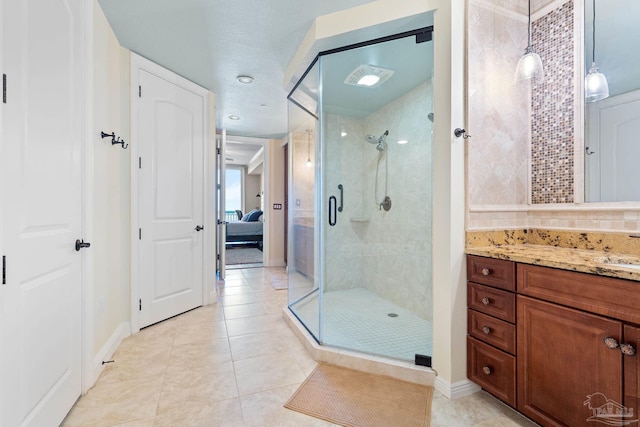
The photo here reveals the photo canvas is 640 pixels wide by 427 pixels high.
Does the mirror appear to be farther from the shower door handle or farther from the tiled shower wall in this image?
the shower door handle

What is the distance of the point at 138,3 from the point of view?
6.39 ft

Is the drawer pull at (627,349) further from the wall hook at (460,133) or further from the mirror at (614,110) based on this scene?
the wall hook at (460,133)

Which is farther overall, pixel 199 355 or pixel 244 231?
pixel 244 231

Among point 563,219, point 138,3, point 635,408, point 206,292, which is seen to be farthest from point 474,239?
point 206,292

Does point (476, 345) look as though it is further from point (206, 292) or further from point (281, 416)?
point (206, 292)

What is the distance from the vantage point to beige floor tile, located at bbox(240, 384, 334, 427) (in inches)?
58.5

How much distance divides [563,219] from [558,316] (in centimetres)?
71

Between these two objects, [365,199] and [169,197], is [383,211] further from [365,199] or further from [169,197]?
[169,197]

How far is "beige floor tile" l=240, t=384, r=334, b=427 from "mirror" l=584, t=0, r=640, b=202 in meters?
1.87

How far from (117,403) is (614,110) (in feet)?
9.97

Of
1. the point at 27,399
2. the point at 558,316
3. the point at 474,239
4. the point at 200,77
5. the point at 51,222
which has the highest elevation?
the point at 200,77

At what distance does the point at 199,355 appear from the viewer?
86.0 inches

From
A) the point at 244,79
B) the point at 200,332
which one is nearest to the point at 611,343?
the point at 200,332

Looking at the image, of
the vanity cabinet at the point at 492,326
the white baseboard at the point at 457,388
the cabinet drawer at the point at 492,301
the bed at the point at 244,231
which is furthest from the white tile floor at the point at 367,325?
the bed at the point at 244,231
